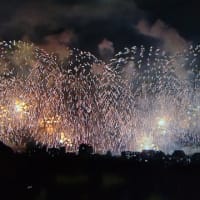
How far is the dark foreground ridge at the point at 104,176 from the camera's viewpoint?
30.8 m

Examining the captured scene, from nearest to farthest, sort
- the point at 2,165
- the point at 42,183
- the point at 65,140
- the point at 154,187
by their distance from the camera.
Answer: the point at 2,165 < the point at 42,183 < the point at 154,187 < the point at 65,140

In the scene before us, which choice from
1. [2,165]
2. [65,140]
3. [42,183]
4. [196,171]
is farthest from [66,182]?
[65,140]

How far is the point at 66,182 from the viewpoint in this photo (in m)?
31.6

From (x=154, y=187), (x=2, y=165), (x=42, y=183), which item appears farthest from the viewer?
(x=154, y=187)

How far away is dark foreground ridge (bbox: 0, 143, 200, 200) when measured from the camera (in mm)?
30781

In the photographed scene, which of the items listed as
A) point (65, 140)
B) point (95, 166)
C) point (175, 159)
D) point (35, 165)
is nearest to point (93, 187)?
point (95, 166)

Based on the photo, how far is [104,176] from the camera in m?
31.9

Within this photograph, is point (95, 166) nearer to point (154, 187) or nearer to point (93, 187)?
point (93, 187)

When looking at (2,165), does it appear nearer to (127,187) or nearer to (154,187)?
(127,187)

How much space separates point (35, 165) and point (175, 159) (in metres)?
9.68

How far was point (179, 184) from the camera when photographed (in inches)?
1292

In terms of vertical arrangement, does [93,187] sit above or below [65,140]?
below

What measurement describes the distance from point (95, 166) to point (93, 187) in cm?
135

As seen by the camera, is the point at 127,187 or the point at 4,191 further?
the point at 127,187
